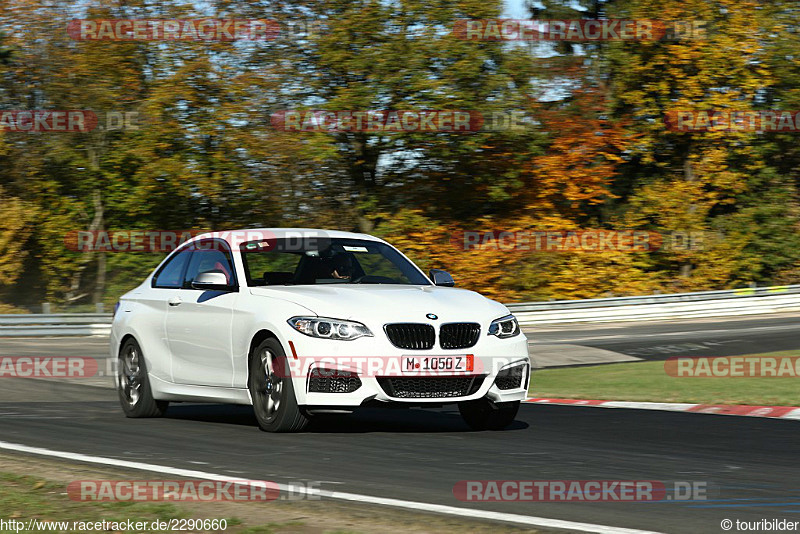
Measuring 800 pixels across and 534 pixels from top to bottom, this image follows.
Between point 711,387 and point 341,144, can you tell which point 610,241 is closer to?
point 341,144

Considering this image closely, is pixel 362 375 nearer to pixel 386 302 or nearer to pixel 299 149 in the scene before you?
pixel 386 302

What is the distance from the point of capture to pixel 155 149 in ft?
125

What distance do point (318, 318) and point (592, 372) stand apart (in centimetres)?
1031

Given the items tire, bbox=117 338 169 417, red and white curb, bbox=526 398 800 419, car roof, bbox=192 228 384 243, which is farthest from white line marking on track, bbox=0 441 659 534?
red and white curb, bbox=526 398 800 419

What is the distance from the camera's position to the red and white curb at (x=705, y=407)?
11883 mm

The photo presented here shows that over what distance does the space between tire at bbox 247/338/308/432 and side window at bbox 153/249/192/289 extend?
6.39ft

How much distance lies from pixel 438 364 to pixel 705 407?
4435 millimetres

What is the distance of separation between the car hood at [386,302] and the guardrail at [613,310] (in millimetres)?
20423

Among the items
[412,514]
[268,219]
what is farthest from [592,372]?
[268,219]

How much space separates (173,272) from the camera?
11594 mm

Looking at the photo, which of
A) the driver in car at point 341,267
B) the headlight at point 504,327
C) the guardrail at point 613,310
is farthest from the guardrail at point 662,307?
the headlight at point 504,327

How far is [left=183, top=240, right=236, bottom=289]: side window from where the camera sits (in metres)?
10.6

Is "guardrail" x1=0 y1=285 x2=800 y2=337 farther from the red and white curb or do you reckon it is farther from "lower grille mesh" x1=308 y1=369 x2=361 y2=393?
"lower grille mesh" x1=308 y1=369 x2=361 y2=393

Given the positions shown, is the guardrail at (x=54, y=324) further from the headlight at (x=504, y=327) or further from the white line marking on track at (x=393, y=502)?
the white line marking on track at (x=393, y=502)
